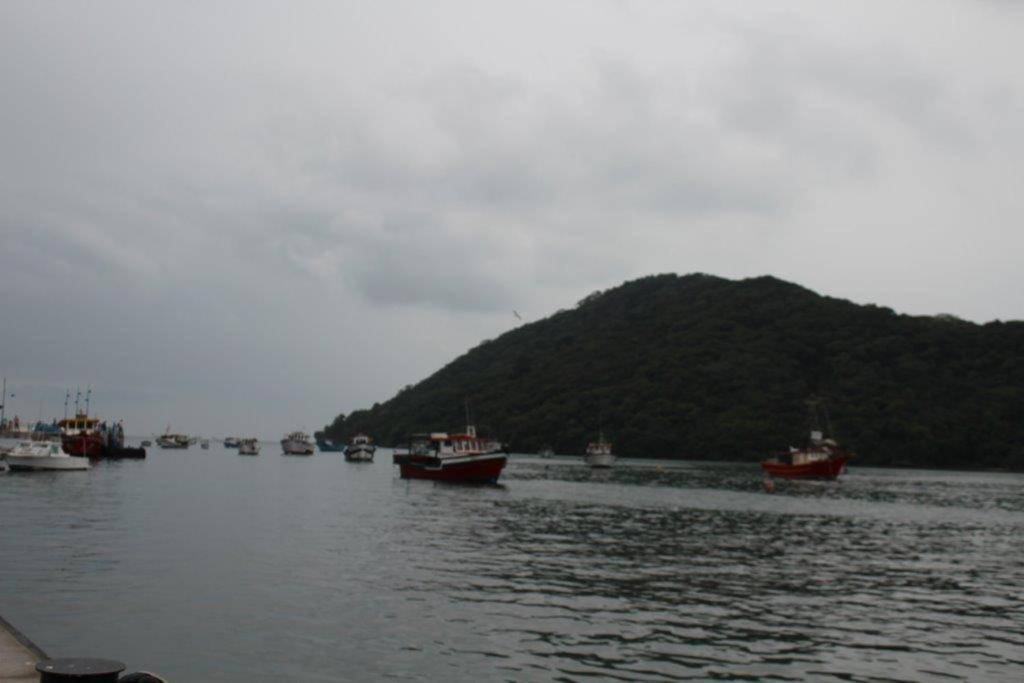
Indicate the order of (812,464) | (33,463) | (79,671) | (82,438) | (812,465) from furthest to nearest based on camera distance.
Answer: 1. (812,465)
2. (812,464)
3. (82,438)
4. (33,463)
5. (79,671)

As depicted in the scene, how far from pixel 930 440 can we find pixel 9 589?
18083 cm

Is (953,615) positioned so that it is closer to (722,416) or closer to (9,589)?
(9,589)

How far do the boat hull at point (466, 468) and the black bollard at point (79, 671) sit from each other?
74872 millimetres

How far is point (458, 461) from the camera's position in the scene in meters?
84.7

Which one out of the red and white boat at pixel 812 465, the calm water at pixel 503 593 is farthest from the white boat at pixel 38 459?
the red and white boat at pixel 812 465

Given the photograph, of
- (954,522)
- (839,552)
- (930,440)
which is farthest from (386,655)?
(930,440)

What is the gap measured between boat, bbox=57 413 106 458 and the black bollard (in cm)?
10690

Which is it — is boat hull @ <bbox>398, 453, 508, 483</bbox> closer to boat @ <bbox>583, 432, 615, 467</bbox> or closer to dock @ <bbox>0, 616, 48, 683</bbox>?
boat @ <bbox>583, 432, 615, 467</bbox>

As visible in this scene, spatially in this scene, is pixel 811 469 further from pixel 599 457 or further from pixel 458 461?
pixel 458 461

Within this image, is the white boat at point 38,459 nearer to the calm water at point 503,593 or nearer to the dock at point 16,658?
the calm water at point 503,593

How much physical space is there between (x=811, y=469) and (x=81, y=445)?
95728 mm

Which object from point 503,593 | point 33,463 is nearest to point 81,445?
point 33,463

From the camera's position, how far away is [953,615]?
77.8 feet

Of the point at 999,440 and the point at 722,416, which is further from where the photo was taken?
the point at 722,416
